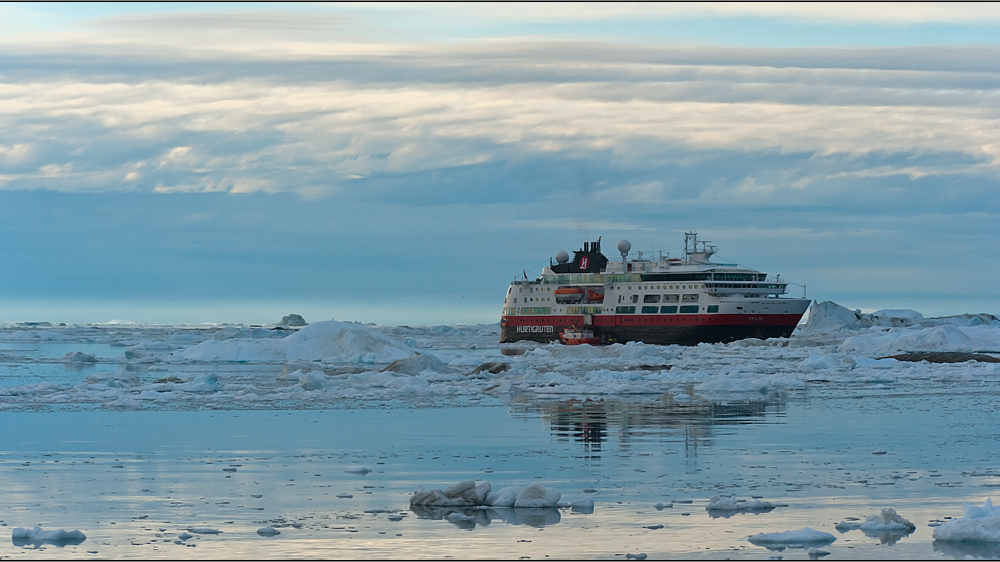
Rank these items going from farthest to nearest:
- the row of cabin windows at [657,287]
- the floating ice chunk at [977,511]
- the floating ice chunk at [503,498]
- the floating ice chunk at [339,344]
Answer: the row of cabin windows at [657,287] → the floating ice chunk at [339,344] → the floating ice chunk at [503,498] → the floating ice chunk at [977,511]

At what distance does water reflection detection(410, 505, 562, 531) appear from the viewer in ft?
33.2

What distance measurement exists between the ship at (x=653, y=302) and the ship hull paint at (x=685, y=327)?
0.19ft

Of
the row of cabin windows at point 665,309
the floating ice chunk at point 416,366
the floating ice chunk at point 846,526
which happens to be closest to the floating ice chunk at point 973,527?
the floating ice chunk at point 846,526

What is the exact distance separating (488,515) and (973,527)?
407cm

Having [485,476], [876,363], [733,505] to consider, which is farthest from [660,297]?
[733,505]

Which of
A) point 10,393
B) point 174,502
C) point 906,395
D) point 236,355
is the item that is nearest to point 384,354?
point 236,355

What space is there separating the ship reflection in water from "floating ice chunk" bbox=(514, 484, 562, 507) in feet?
12.5

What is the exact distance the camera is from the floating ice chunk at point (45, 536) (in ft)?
30.4

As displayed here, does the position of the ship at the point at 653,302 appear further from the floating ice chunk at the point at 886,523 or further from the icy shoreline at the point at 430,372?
the floating ice chunk at the point at 886,523

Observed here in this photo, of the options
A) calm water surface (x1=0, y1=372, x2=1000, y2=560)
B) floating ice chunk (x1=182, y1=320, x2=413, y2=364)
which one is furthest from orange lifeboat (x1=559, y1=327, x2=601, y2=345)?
calm water surface (x1=0, y1=372, x2=1000, y2=560)

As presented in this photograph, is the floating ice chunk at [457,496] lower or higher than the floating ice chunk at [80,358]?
lower

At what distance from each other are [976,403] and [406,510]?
16.4m

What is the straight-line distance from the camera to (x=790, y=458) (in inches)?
568

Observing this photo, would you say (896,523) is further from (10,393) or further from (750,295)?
(750,295)
